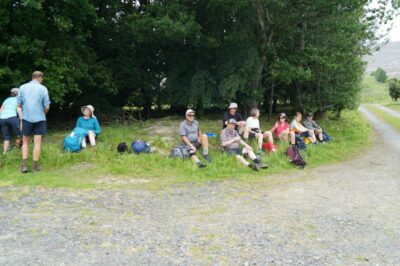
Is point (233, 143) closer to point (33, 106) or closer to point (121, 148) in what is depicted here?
point (121, 148)

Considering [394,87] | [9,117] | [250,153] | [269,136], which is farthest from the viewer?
[394,87]

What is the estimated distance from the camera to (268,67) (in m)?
14.2

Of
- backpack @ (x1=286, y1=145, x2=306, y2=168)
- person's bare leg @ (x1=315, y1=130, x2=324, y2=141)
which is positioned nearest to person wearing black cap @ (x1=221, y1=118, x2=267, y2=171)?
backpack @ (x1=286, y1=145, x2=306, y2=168)

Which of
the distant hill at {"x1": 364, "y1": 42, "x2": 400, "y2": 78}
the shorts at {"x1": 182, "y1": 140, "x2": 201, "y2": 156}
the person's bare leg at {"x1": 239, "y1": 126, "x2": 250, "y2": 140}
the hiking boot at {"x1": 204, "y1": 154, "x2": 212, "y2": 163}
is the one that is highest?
the distant hill at {"x1": 364, "y1": 42, "x2": 400, "y2": 78}

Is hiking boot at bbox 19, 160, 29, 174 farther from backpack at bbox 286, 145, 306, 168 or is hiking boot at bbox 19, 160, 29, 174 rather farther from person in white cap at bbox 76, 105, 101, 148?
backpack at bbox 286, 145, 306, 168

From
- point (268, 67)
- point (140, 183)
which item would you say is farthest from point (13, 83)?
point (268, 67)

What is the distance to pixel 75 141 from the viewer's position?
883 cm

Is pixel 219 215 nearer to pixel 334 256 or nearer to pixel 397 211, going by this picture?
pixel 334 256

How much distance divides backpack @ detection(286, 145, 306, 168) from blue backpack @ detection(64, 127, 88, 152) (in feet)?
16.5

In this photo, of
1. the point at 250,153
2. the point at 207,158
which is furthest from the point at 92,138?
the point at 250,153

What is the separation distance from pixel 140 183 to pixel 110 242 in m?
2.82

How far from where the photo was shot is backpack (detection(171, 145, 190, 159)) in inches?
344

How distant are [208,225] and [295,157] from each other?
14.8 ft

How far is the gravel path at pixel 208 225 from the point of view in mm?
4062
